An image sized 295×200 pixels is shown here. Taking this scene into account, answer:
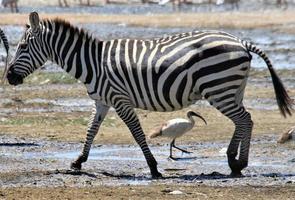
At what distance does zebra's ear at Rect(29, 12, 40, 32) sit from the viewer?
1372 centimetres

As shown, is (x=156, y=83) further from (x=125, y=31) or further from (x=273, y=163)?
(x=125, y=31)

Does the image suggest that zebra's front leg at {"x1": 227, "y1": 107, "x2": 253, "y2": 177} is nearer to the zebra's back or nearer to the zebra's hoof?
the zebra's back

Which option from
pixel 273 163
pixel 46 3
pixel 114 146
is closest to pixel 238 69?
pixel 273 163

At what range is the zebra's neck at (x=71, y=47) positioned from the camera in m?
13.8

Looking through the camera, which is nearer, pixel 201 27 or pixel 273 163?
pixel 273 163

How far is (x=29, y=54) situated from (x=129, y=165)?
80.7 inches

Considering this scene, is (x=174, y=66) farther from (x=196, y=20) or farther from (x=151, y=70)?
(x=196, y=20)

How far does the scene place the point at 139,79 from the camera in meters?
13.4

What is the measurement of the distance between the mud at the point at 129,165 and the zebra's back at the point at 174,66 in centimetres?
97

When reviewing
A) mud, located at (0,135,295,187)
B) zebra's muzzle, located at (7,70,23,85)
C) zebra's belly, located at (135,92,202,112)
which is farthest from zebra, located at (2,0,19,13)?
zebra's belly, located at (135,92,202,112)

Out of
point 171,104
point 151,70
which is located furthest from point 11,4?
point 171,104

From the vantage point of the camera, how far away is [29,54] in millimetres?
14016

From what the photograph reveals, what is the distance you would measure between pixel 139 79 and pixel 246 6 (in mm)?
59215

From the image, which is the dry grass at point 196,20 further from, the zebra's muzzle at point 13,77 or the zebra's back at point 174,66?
the zebra's back at point 174,66
